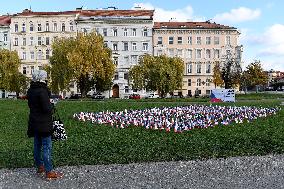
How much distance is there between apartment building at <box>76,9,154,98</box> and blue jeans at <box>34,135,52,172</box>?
80.9 meters

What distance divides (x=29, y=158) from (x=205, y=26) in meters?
86.2

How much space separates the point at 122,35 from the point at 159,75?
31034 millimetres

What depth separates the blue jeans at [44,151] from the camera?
368 inches

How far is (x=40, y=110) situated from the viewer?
9.45 metres

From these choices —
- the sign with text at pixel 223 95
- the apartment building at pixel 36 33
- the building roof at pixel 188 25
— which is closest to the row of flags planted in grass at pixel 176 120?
the sign with text at pixel 223 95

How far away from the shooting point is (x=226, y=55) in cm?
9331

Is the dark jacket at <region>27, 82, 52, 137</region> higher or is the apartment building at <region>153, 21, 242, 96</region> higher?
the apartment building at <region>153, 21, 242, 96</region>

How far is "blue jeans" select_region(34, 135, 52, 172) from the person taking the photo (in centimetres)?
934

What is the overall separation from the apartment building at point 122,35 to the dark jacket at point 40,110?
81299 millimetres

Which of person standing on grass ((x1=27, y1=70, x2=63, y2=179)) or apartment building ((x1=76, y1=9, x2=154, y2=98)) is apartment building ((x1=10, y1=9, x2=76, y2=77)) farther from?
person standing on grass ((x1=27, y1=70, x2=63, y2=179))

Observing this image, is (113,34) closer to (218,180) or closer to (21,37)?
(21,37)

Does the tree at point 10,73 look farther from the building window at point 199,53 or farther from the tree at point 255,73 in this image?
the tree at point 255,73

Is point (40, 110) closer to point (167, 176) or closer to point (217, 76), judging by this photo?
point (167, 176)

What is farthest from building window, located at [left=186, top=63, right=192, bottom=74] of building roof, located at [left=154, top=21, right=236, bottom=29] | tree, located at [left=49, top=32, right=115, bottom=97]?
tree, located at [left=49, top=32, right=115, bottom=97]
